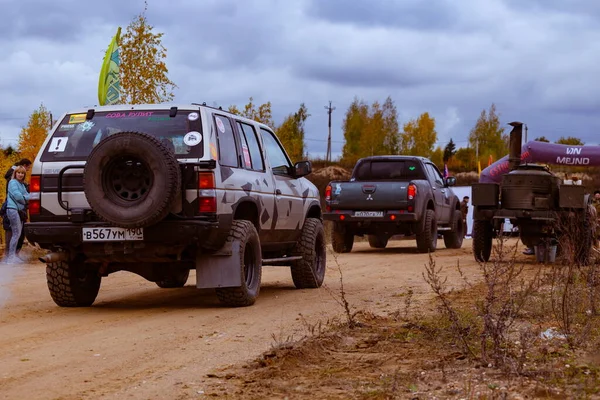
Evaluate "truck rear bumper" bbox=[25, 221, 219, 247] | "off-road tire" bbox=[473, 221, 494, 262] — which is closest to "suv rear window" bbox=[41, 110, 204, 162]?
"truck rear bumper" bbox=[25, 221, 219, 247]

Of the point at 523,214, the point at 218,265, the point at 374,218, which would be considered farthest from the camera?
the point at 374,218

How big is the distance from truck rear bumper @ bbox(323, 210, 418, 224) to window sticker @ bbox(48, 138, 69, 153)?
11192 mm

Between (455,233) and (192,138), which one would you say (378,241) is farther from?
(192,138)

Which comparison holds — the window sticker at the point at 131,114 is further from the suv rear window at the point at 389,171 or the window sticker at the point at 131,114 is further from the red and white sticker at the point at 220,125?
the suv rear window at the point at 389,171

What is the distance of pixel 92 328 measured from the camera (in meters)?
8.67

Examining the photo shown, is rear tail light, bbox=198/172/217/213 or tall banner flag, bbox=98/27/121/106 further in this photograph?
tall banner flag, bbox=98/27/121/106

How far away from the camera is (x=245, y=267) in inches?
406

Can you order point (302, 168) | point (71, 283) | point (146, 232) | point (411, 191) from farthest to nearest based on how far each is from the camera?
1. point (411, 191)
2. point (302, 168)
3. point (71, 283)
4. point (146, 232)

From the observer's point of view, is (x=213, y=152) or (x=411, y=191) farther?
(x=411, y=191)

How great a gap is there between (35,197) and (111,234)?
3.00ft

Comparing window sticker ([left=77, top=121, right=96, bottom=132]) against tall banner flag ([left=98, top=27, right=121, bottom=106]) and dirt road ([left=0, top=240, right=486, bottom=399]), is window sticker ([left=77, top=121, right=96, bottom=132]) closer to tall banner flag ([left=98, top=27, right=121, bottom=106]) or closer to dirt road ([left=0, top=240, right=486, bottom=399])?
dirt road ([left=0, top=240, right=486, bottom=399])

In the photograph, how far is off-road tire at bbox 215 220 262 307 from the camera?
32.0 feet

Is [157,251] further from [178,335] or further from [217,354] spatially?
[217,354]

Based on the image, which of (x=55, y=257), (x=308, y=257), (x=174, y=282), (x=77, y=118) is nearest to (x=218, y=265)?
(x=55, y=257)
